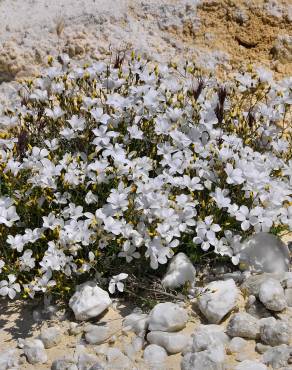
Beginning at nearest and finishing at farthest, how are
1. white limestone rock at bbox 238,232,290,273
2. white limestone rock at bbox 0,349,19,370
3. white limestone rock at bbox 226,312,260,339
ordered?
white limestone rock at bbox 226,312,260,339 → white limestone rock at bbox 0,349,19,370 → white limestone rock at bbox 238,232,290,273

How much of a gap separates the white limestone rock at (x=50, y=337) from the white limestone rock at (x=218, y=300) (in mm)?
931

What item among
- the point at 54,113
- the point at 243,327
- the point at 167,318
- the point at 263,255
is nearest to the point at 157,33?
the point at 54,113

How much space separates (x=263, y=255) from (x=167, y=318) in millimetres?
880

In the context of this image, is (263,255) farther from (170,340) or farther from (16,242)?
(16,242)

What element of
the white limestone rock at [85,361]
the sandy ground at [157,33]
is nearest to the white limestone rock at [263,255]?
the white limestone rock at [85,361]

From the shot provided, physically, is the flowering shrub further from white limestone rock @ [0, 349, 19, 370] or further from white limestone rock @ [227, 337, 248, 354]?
white limestone rock @ [227, 337, 248, 354]

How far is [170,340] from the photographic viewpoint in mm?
3873

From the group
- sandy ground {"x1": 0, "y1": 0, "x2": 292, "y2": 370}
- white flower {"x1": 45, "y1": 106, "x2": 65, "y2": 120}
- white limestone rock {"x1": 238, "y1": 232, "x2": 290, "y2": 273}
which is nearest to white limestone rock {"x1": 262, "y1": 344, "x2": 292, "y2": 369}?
white limestone rock {"x1": 238, "y1": 232, "x2": 290, "y2": 273}

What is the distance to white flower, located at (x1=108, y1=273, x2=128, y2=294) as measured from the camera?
4113 mm

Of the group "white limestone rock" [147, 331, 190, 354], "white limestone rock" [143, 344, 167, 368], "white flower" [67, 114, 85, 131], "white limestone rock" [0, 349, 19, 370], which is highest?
"white flower" [67, 114, 85, 131]

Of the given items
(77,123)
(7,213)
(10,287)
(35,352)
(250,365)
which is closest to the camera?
(250,365)

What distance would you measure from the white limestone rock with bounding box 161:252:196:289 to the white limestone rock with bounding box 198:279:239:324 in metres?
0.16

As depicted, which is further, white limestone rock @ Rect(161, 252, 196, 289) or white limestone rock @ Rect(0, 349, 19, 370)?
white limestone rock @ Rect(161, 252, 196, 289)

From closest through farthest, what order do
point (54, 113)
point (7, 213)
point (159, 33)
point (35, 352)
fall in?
1. point (35, 352)
2. point (7, 213)
3. point (54, 113)
4. point (159, 33)
